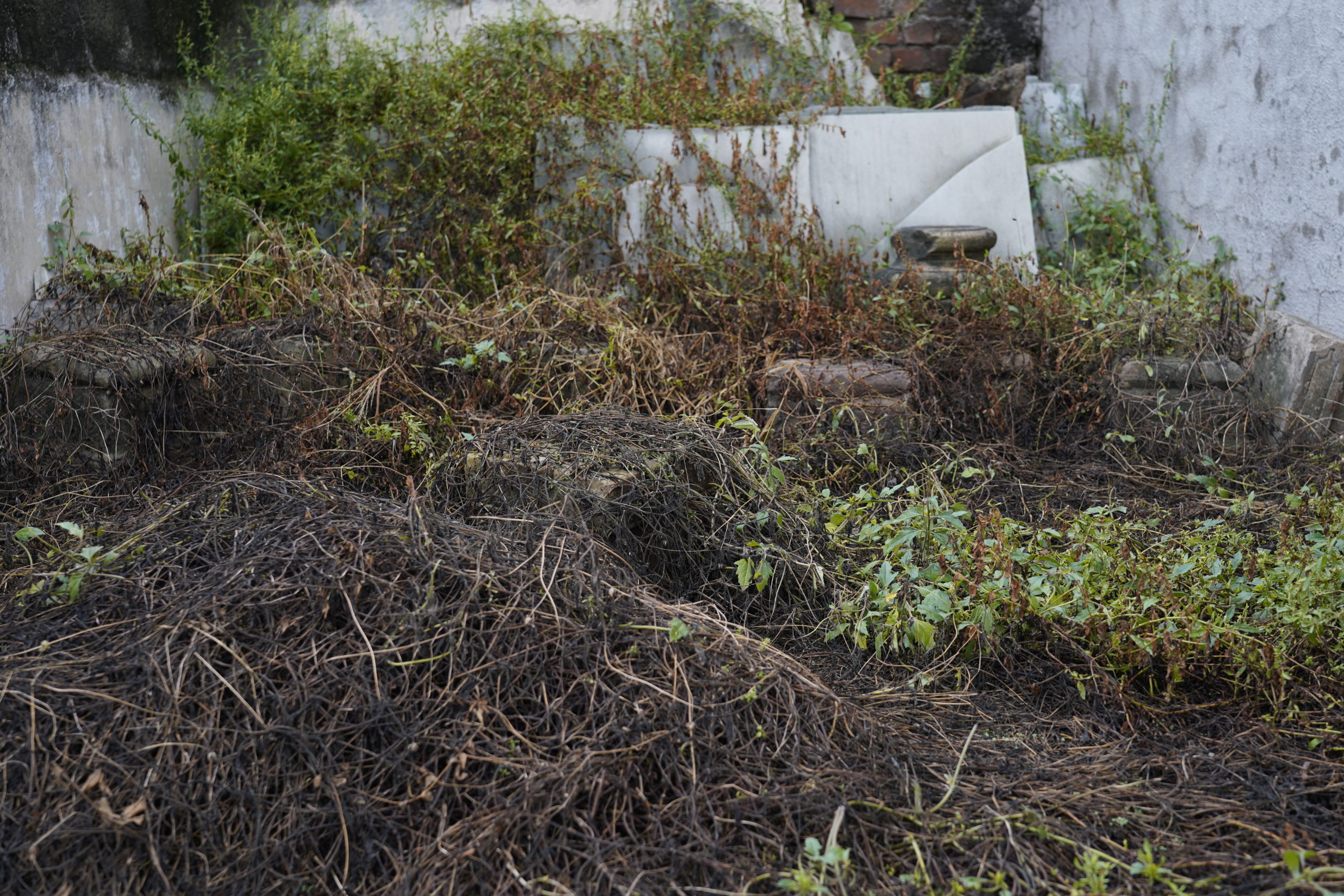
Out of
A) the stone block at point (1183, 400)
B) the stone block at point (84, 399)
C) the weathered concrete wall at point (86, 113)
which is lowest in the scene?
the stone block at point (1183, 400)

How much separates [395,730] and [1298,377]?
3.92 metres

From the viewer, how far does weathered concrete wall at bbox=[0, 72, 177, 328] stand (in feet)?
13.1

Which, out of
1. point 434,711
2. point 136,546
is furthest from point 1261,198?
point 136,546

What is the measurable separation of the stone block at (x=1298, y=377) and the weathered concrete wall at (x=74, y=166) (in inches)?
208

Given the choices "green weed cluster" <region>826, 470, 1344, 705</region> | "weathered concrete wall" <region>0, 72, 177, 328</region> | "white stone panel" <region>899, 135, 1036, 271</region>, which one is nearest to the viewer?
"green weed cluster" <region>826, 470, 1344, 705</region>

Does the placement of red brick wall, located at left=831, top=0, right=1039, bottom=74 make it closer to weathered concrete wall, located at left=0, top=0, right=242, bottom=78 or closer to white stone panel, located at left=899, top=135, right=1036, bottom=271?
white stone panel, located at left=899, top=135, right=1036, bottom=271

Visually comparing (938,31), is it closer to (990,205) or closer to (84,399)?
(990,205)

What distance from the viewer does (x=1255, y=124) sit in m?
4.68

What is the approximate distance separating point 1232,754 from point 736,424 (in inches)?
70.5

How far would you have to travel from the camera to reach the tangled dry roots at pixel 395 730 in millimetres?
1979

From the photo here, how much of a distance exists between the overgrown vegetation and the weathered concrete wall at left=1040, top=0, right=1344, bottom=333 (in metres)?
0.28

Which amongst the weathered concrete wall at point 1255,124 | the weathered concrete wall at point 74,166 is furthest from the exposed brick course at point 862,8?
the weathered concrete wall at point 74,166

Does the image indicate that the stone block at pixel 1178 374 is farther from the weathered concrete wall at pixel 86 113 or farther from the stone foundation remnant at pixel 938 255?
the weathered concrete wall at pixel 86 113

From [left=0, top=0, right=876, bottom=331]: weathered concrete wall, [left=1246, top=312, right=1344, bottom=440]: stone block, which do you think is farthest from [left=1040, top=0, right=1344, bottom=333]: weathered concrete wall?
[left=0, top=0, right=876, bottom=331]: weathered concrete wall
